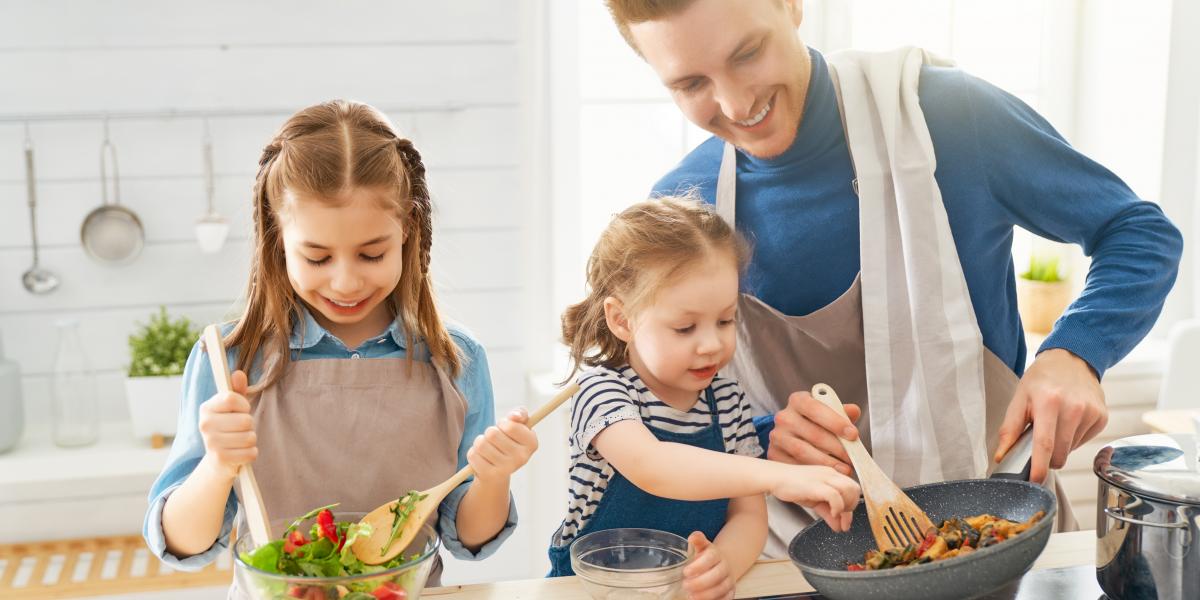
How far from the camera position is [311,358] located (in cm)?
125

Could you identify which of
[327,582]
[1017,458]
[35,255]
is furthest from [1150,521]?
[35,255]

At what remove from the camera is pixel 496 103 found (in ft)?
8.09

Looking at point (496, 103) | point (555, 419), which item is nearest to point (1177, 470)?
point (555, 419)

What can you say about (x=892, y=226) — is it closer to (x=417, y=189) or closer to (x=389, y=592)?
(x=417, y=189)

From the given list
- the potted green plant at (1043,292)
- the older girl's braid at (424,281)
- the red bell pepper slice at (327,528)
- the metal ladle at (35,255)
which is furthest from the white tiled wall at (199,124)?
the potted green plant at (1043,292)

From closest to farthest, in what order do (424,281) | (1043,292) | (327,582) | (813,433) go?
(327,582), (813,433), (424,281), (1043,292)

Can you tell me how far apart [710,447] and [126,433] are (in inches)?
65.5

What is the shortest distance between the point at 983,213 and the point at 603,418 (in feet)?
1.87

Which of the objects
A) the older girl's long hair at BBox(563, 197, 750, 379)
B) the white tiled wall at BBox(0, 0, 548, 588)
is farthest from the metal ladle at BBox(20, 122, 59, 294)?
the older girl's long hair at BBox(563, 197, 750, 379)

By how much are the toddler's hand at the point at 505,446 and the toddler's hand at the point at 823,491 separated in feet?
0.81

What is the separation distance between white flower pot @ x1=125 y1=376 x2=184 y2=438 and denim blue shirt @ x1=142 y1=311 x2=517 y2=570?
3.43 ft

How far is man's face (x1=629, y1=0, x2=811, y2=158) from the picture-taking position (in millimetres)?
1220

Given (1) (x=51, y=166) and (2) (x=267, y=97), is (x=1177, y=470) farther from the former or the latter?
(1) (x=51, y=166)

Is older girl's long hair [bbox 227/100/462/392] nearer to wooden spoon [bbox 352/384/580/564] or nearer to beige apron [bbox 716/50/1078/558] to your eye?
wooden spoon [bbox 352/384/580/564]
